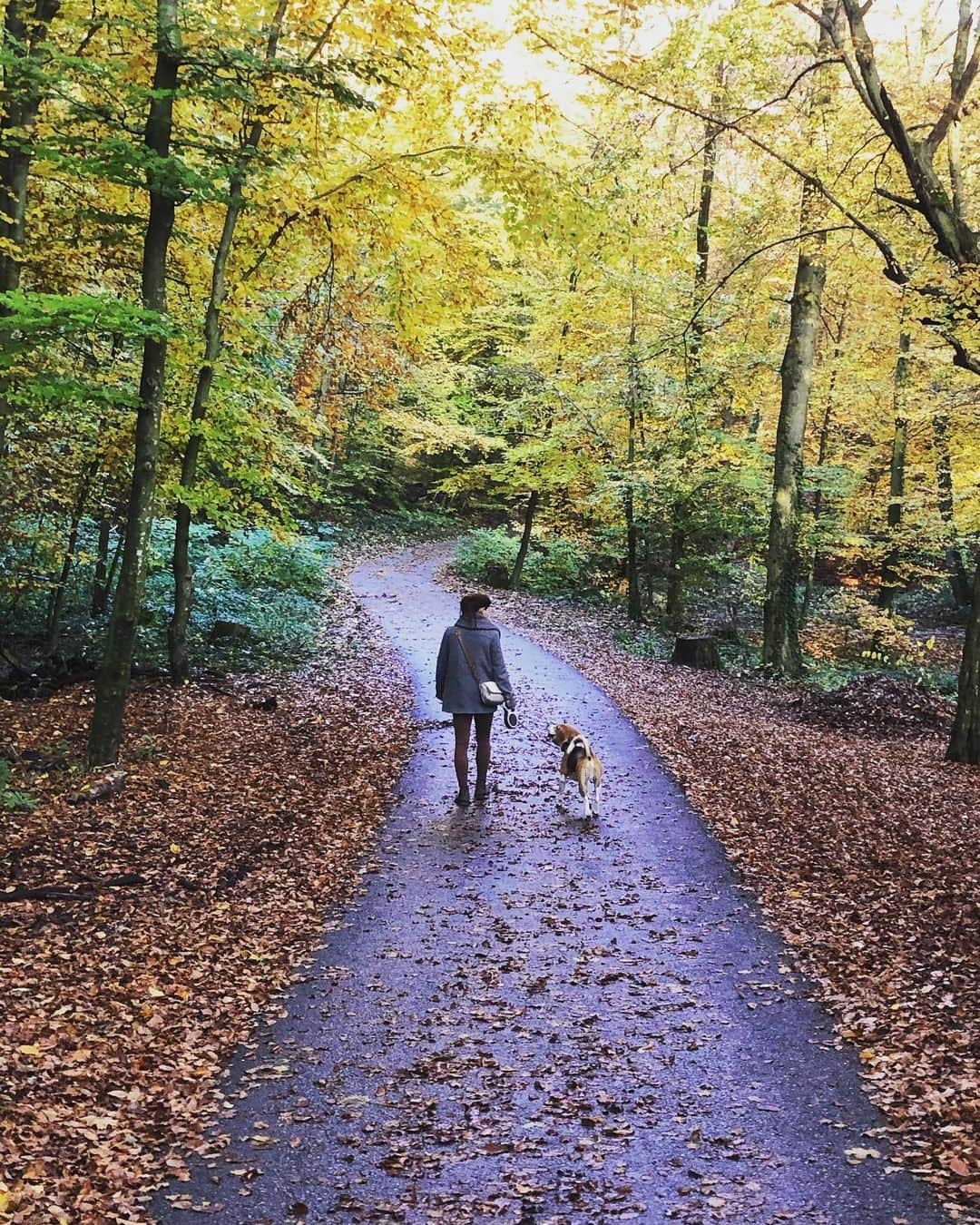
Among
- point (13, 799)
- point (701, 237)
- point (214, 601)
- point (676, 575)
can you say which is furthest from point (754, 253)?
point (676, 575)

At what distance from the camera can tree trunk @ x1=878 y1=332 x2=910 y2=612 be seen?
911 inches

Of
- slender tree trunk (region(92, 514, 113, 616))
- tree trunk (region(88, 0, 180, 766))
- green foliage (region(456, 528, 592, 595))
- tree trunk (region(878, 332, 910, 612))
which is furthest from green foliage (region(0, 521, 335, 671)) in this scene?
tree trunk (region(878, 332, 910, 612))

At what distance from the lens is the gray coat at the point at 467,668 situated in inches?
355

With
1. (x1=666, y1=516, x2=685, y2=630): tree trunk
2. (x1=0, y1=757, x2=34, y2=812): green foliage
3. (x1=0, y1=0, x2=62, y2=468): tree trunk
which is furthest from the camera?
(x1=666, y1=516, x2=685, y2=630): tree trunk

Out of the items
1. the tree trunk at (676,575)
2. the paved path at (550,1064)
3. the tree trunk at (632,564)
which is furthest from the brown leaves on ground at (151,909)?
the tree trunk at (632,564)

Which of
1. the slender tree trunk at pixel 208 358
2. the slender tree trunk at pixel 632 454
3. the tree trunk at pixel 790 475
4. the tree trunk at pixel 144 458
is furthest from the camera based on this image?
the slender tree trunk at pixel 632 454

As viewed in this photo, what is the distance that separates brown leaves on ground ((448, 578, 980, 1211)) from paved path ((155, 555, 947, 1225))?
0.77 feet

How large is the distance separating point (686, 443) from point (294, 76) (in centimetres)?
1362

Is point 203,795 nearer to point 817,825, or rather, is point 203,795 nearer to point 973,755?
point 817,825

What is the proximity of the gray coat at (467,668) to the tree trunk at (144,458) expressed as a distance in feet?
10.6

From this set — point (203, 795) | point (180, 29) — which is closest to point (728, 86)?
point (180, 29)

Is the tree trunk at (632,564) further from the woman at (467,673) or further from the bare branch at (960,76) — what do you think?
the woman at (467,673)

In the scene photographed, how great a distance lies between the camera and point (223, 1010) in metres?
5.25

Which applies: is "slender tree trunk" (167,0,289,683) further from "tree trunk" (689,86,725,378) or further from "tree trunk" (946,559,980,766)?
"tree trunk" (946,559,980,766)
